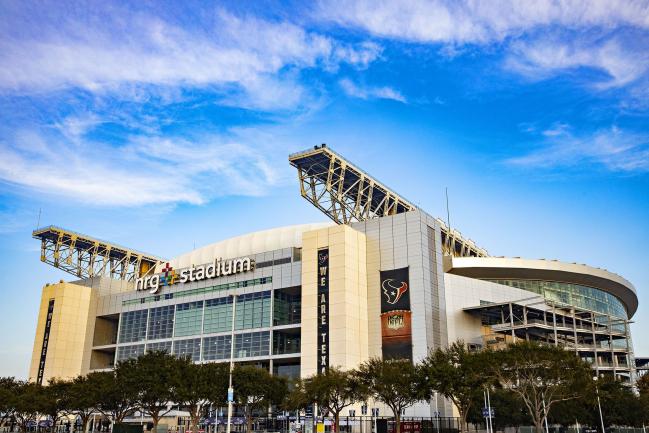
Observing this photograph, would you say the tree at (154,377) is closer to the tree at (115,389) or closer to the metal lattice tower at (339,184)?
the tree at (115,389)

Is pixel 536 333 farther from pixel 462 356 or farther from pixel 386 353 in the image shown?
pixel 462 356

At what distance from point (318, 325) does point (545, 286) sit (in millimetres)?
56759

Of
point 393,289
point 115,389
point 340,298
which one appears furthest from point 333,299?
point 115,389

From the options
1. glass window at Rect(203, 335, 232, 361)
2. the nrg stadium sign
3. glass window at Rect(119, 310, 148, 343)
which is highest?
the nrg stadium sign

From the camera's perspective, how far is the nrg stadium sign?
11831 cm

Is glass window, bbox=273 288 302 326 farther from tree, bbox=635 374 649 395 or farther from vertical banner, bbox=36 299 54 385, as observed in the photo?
tree, bbox=635 374 649 395

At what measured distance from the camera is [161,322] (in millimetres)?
127500

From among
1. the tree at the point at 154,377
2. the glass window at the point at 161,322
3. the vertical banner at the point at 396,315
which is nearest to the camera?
the tree at the point at 154,377

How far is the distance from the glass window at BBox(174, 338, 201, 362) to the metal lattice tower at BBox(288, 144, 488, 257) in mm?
36949

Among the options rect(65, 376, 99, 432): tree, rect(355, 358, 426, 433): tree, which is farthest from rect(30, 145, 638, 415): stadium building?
rect(355, 358, 426, 433): tree

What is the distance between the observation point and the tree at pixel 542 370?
65625 millimetres

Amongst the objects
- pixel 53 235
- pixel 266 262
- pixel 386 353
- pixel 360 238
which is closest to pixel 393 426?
pixel 386 353

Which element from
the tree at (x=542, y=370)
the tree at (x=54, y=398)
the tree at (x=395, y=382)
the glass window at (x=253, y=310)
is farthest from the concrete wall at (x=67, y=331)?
the tree at (x=542, y=370)

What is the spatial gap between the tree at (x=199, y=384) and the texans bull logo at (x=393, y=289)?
1226 inches
